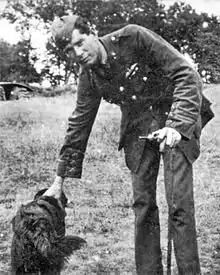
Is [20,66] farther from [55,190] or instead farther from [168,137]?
[168,137]

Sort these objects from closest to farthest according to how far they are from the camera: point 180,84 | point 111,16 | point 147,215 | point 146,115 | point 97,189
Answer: point 180,84 < point 146,115 < point 147,215 < point 97,189 < point 111,16

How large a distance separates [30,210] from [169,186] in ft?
3.21

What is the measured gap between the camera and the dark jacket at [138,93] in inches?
128

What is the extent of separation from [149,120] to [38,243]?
1.21 m

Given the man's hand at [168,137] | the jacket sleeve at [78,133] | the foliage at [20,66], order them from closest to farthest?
the man's hand at [168,137] < the jacket sleeve at [78,133] < the foliage at [20,66]

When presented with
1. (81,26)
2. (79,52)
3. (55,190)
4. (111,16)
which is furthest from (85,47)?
(111,16)

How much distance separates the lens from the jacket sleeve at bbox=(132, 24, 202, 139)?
3.22m

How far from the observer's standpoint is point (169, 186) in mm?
3395

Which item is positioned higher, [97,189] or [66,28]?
[66,28]

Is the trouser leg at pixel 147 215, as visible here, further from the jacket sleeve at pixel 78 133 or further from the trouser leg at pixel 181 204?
the jacket sleeve at pixel 78 133

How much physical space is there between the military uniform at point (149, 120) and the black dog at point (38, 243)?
24.0 inches

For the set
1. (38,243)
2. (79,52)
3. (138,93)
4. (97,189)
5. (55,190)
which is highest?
(79,52)

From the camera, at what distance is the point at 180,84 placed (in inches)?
128

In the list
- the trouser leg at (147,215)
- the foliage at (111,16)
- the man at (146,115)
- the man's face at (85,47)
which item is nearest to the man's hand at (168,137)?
the man at (146,115)
